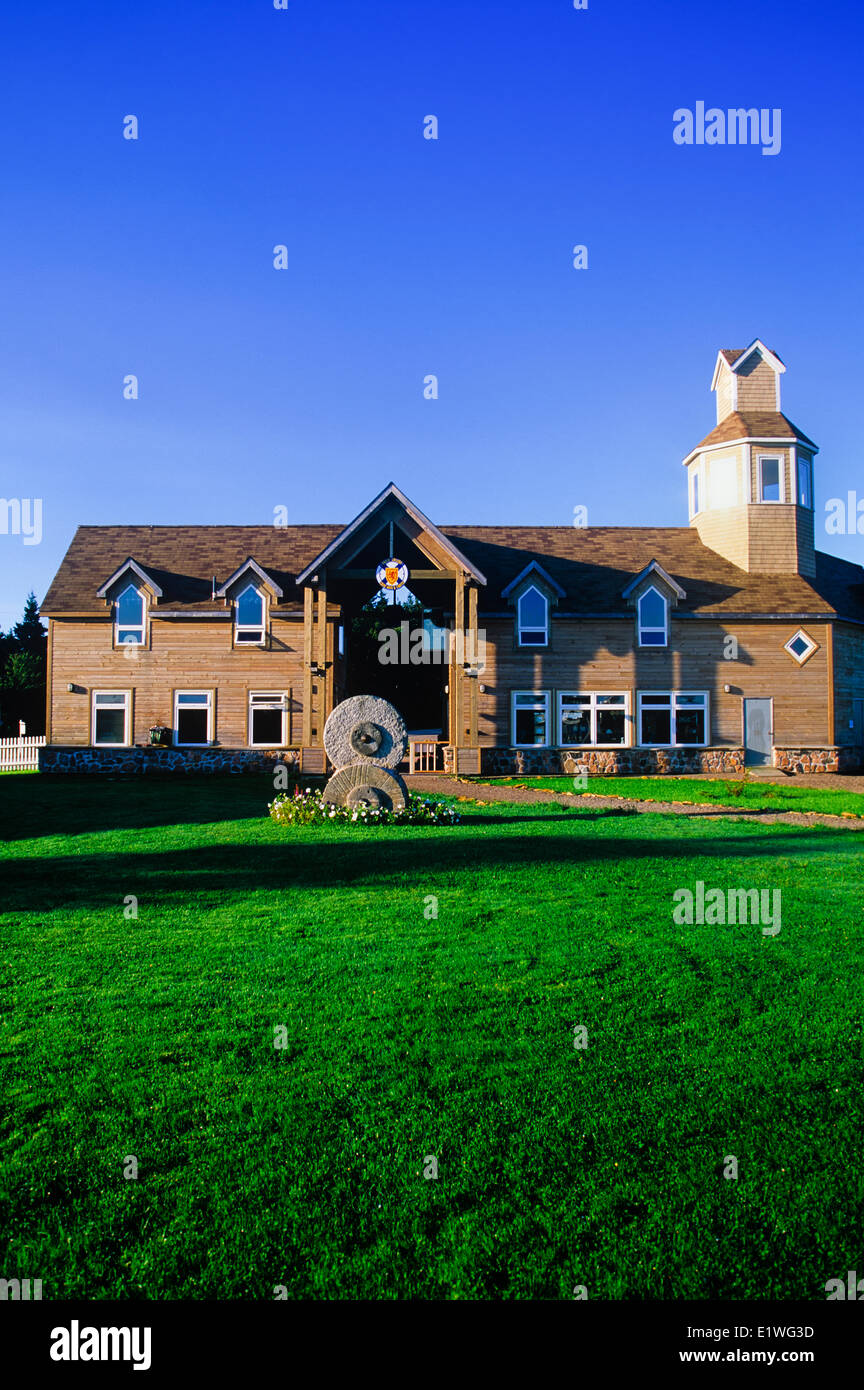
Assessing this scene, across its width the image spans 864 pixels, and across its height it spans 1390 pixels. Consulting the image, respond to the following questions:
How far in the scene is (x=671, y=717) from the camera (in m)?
30.6

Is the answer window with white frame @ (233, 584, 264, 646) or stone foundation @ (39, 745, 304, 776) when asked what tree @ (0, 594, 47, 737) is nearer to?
stone foundation @ (39, 745, 304, 776)

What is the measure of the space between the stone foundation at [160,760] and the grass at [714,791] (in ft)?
24.4

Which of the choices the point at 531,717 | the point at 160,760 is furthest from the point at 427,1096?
the point at 160,760

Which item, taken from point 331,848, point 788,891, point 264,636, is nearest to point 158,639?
point 264,636

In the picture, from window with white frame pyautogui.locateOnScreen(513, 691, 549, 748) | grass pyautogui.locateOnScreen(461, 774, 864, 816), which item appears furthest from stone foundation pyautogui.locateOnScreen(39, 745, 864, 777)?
grass pyautogui.locateOnScreen(461, 774, 864, 816)

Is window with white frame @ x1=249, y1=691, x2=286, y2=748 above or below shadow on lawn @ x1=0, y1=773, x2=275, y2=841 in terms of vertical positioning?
above

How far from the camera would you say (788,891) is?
9758 millimetres

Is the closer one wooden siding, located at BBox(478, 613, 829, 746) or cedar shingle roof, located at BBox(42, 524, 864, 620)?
wooden siding, located at BBox(478, 613, 829, 746)

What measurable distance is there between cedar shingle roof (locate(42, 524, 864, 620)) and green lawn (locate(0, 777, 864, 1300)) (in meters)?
22.8

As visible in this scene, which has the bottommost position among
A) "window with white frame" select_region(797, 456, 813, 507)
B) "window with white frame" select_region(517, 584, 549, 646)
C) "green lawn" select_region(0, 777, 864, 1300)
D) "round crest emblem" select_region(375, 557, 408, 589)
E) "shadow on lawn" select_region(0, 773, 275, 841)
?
"green lawn" select_region(0, 777, 864, 1300)

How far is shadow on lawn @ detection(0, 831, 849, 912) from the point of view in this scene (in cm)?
995

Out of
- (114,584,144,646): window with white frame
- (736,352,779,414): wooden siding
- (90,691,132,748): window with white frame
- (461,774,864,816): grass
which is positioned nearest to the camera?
(461,774,864,816): grass

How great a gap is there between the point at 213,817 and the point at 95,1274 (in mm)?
13854

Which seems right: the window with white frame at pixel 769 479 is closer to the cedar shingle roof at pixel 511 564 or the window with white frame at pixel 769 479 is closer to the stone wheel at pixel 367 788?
the cedar shingle roof at pixel 511 564
